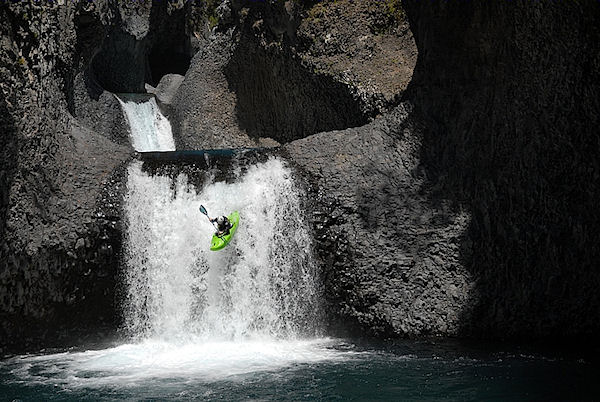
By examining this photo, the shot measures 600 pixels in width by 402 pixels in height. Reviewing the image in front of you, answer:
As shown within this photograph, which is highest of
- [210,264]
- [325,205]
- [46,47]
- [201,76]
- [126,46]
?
[126,46]

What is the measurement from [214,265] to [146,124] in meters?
10.1

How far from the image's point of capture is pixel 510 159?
10.2 metres

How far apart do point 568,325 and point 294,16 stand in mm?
9275

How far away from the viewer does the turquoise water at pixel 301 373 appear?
7.07 meters

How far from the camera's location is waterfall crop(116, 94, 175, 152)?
61.4 feet

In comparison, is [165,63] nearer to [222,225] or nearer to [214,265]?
[222,225]

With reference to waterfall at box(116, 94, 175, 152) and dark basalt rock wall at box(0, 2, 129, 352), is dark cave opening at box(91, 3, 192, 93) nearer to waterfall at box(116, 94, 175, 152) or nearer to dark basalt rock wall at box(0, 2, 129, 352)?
waterfall at box(116, 94, 175, 152)

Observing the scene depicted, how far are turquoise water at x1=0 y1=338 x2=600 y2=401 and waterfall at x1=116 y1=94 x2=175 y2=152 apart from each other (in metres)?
9.97

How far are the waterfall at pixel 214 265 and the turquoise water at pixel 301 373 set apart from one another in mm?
375

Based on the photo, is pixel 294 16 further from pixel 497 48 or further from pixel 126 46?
pixel 126 46

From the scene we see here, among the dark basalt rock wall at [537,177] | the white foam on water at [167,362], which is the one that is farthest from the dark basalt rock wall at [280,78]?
the white foam on water at [167,362]

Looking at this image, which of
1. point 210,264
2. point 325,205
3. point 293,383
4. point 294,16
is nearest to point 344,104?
point 294,16

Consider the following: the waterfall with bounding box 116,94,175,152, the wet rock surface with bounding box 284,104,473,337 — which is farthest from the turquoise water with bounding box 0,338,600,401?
the waterfall with bounding box 116,94,175,152

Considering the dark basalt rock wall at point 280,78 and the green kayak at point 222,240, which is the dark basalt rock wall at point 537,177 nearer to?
the green kayak at point 222,240
